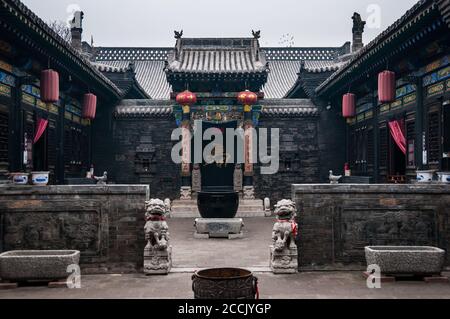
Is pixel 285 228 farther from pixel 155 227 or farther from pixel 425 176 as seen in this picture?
pixel 425 176

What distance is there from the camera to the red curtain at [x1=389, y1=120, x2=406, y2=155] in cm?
1155

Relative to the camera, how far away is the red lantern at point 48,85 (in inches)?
416

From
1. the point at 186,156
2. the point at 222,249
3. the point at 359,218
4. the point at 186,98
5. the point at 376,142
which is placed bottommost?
the point at 222,249

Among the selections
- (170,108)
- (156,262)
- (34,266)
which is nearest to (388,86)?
(156,262)

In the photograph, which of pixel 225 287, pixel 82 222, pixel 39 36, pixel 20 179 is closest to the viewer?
pixel 225 287

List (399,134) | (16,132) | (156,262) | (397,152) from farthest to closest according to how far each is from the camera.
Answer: (397,152)
(399,134)
(16,132)
(156,262)

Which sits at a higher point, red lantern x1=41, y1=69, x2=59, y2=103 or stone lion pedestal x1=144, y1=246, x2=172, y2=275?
red lantern x1=41, y1=69, x2=59, y2=103

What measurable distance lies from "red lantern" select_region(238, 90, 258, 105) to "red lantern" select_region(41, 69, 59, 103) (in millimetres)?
7070

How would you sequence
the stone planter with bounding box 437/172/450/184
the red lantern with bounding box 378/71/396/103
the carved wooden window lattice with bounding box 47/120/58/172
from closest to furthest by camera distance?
the stone planter with bounding box 437/172/450/184 < the red lantern with bounding box 378/71/396/103 < the carved wooden window lattice with bounding box 47/120/58/172

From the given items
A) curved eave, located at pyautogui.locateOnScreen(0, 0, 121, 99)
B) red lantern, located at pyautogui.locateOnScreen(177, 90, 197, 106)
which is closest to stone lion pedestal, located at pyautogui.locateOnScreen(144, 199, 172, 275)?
curved eave, located at pyautogui.locateOnScreen(0, 0, 121, 99)

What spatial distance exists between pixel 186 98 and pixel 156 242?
9.71m

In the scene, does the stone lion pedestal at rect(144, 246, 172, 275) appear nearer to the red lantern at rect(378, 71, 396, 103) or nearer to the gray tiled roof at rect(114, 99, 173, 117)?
the red lantern at rect(378, 71, 396, 103)

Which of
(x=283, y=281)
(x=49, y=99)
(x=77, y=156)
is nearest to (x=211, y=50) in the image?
(x=77, y=156)

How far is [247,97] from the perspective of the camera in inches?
640
